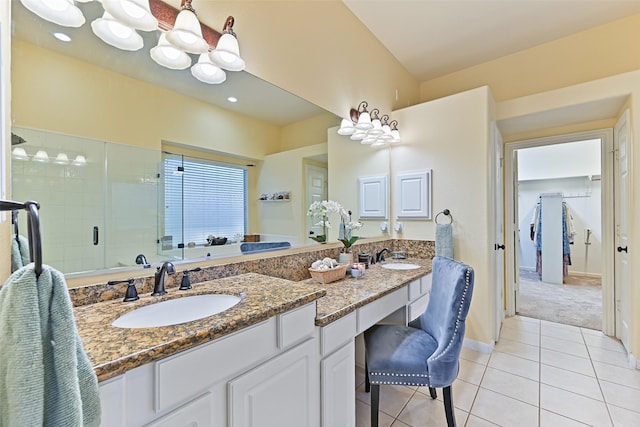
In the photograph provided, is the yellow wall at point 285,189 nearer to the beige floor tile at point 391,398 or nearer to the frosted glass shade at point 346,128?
the frosted glass shade at point 346,128

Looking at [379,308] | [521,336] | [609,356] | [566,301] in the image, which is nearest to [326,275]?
[379,308]

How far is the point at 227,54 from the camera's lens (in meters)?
1.37

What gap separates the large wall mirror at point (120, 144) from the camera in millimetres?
971

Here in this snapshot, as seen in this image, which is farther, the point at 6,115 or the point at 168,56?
the point at 168,56

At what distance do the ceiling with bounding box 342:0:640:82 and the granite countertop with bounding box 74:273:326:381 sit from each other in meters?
2.47

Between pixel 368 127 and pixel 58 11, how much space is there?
198 centimetres

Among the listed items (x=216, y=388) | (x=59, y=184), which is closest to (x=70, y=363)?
(x=216, y=388)

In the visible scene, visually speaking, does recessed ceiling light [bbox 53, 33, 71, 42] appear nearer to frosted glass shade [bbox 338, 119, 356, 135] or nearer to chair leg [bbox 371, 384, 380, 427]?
frosted glass shade [bbox 338, 119, 356, 135]

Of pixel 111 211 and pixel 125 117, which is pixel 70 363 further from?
pixel 125 117

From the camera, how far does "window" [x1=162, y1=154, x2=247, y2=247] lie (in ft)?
4.49

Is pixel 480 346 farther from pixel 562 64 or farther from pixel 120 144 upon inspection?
pixel 120 144

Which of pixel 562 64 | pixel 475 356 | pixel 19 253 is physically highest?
pixel 562 64

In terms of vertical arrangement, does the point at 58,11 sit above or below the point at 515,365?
above

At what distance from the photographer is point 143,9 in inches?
42.8
